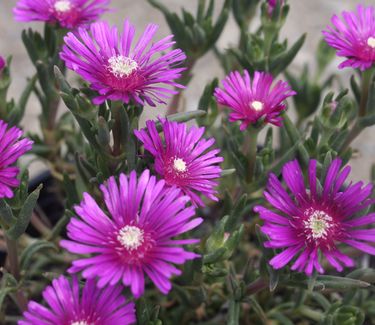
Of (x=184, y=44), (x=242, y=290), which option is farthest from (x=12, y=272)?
(x=184, y=44)

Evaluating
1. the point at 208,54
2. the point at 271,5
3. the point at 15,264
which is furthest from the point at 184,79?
the point at 208,54

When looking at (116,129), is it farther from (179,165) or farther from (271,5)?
(271,5)

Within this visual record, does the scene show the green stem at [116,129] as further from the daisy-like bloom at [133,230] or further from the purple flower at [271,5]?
the purple flower at [271,5]

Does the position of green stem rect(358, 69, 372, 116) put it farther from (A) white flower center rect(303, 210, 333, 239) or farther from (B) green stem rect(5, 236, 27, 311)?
(B) green stem rect(5, 236, 27, 311)

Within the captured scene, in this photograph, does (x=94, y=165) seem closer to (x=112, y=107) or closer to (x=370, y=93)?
(x=112, y=107)

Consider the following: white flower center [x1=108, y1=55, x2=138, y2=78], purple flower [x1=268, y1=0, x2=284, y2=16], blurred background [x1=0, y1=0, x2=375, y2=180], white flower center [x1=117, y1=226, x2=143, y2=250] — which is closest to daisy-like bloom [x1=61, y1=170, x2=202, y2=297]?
white flower center [x1=117, y1=226, x2=143, y2=250]

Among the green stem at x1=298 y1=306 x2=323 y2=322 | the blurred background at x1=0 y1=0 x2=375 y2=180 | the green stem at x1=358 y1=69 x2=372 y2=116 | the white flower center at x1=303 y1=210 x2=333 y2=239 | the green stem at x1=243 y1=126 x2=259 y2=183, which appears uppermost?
the blurred background at x1=0 y1=0 x2=375 y2=180
